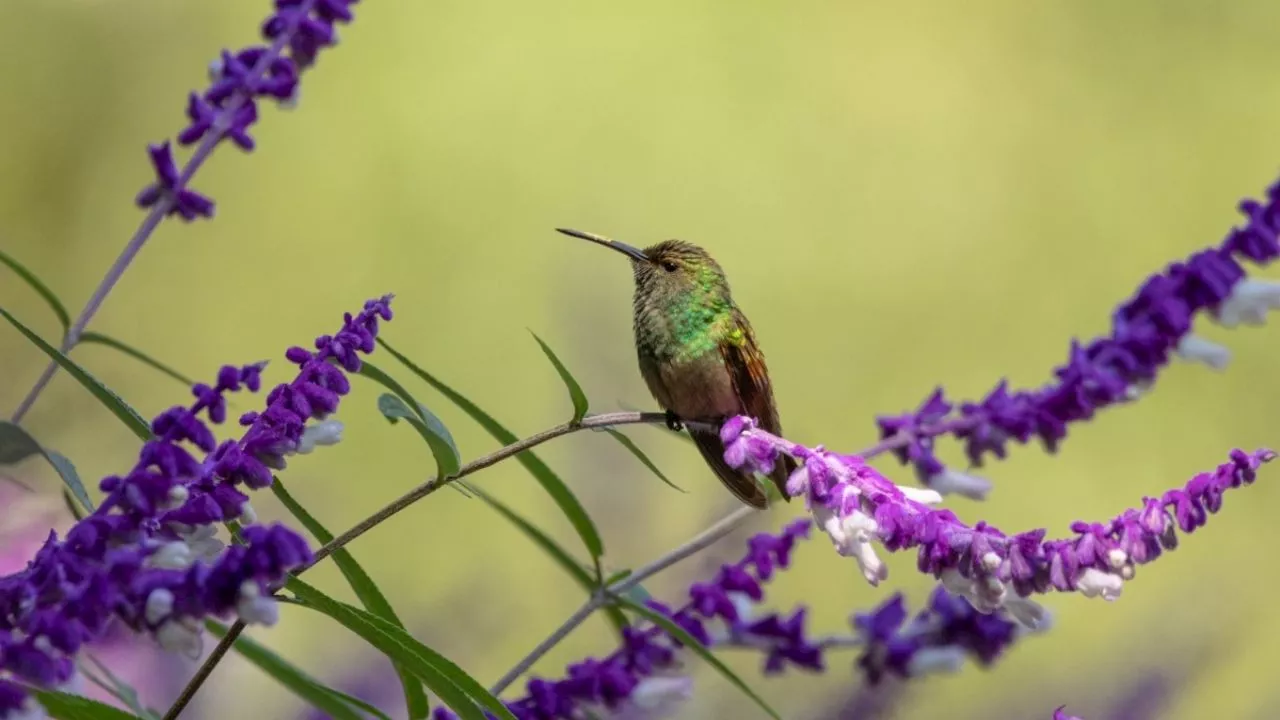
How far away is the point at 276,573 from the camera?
0.72m

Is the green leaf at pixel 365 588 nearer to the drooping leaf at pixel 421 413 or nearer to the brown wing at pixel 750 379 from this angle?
the drooping leaf at pixel 421 413

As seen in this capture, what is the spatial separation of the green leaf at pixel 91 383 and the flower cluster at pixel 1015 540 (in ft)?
1.69

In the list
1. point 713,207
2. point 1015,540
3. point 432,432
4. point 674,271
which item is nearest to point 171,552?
point 432,432

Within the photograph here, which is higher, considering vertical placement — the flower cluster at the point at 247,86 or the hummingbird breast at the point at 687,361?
→ the flower cluster at the point at 247,86

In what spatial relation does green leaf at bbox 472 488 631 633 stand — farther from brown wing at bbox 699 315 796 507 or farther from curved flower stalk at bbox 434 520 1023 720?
brown wing at bbox 699 315 796 507

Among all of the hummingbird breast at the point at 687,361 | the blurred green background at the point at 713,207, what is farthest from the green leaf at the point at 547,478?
the blurred green background at the point at 713,207

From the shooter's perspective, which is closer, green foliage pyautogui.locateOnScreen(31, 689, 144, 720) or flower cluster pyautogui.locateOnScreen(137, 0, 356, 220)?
green foliage pyautogui.locateOnScreen(31, 689, 144, 720)

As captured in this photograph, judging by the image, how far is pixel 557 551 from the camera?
1.28 m

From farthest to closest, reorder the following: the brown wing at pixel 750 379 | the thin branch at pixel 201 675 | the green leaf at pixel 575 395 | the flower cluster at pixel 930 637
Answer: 1. the brown wing at pixel 750 379
2. the flower cluster at pixel 930 637
3. the green leaf at pixel 575 395
4. the thin branch at pixel 201 675

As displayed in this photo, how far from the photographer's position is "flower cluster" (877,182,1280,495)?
1009 mm

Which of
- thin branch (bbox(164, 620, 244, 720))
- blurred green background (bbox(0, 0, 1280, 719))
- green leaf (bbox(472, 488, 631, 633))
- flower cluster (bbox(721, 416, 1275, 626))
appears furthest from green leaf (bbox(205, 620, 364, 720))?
blurred green background (bbox(0, 0, 1280, 719))

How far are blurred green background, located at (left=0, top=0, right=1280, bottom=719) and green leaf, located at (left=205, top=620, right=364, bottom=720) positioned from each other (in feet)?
7.84

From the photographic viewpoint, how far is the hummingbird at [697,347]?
177cm

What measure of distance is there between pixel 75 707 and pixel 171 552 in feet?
0.38
